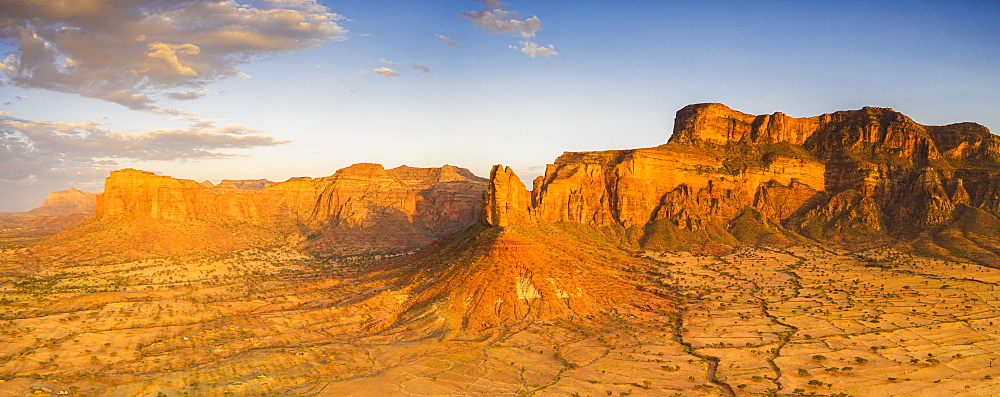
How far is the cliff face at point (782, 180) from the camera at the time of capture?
125 metres

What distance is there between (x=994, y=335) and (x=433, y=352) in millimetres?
52460

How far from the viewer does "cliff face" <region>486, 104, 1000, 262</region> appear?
124688 millimetres

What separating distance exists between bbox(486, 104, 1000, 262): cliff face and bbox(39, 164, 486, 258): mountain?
3917 cm

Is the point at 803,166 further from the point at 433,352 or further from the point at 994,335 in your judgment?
the point at 433,352

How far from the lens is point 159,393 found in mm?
38562

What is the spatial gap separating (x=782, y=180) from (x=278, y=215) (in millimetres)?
130965

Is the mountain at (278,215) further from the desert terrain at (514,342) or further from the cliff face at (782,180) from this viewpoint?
the desert terrain at (514,342)

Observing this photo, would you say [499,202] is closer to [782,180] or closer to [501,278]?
[501,278]

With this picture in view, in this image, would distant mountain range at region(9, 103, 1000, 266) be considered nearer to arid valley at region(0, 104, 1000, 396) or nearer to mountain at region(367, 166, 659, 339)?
arid valley at region(0, 104, 1000, 396)

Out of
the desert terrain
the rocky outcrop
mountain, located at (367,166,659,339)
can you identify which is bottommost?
the desert terrain

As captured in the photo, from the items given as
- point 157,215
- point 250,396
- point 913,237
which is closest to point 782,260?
point 913,237

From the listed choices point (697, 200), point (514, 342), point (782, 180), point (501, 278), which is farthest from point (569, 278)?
point (782, 180)

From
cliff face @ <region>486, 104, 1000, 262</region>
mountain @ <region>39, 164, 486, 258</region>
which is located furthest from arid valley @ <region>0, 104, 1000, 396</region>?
mountain @ <region>39, 164, 486, 258</region>

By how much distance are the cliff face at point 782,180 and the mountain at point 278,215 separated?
129ft
